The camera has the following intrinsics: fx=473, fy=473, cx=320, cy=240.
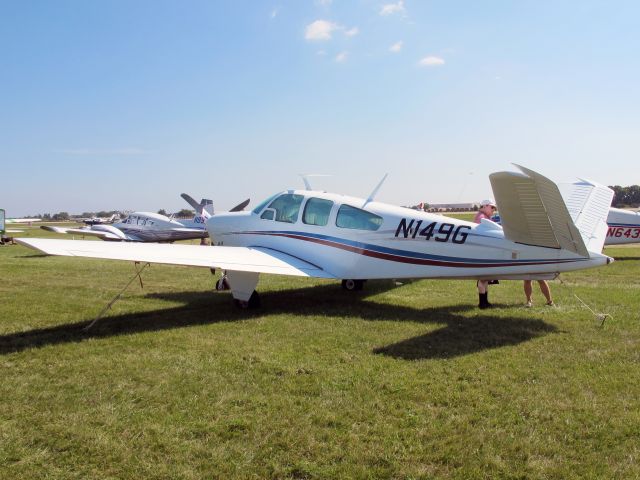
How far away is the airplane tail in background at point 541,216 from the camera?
6004mm

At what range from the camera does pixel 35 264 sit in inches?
627

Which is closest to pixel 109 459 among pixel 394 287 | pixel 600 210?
pixel 600 210

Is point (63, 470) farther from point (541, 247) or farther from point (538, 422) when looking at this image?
point (541, 247)

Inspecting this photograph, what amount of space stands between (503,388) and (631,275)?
11.2 meters

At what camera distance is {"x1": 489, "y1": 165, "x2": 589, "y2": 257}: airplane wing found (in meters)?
5.98

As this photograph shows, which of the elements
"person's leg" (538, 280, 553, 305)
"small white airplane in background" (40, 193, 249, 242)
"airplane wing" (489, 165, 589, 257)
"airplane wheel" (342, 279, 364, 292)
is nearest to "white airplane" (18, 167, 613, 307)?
"airplane wing" (489, 165, 589, 257)

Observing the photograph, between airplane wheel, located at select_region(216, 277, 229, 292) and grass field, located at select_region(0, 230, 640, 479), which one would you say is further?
airplane wheel, located at select_region(216, 277, 229, 292)

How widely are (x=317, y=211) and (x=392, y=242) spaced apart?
181cm

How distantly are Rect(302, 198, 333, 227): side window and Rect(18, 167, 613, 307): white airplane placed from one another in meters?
0.02

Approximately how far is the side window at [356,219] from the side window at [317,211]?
304mm

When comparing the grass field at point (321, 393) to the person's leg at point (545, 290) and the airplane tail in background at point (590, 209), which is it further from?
the airplane tail in background at point (590, 209)

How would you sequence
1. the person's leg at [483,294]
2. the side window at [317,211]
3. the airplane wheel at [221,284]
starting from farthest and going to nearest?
the airplane wheel at [221,284]
the side window at [317,211]
the person's leg at [483,294]

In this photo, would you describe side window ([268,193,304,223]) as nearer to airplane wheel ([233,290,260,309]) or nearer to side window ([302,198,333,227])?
side window ([302,198,333,227])

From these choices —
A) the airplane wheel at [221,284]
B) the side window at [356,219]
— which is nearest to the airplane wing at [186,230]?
the airplane wheel at [221,284]
